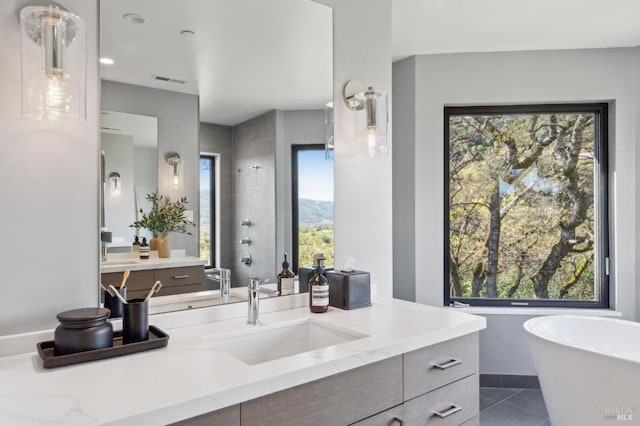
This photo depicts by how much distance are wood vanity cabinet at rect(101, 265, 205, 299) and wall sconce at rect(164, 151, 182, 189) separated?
1.08ft

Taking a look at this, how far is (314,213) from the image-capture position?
204cm

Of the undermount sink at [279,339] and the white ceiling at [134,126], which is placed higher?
the white ceiling at [134,126]

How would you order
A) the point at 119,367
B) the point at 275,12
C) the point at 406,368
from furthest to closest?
the point at 275,12, the point at 406,368, the point at 119,367

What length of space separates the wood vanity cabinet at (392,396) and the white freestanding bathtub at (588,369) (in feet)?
2.99

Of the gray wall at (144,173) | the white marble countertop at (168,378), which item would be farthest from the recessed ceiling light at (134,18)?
the white marble countertop at (168,378)

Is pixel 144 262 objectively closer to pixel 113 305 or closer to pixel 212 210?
pixel 113 305

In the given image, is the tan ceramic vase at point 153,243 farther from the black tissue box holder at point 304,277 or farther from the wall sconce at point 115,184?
the black tissue box holder at point 304,277

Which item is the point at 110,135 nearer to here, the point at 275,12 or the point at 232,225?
the point at 232,225

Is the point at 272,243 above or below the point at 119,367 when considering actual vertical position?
above

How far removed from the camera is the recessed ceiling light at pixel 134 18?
1449mm

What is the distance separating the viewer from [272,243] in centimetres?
191

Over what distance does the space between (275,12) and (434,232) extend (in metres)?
2.06

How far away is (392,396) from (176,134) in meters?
1.26

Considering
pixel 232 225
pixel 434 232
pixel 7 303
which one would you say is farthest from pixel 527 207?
pixel 7 303
